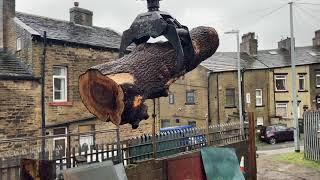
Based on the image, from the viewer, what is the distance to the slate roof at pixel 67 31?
1823cm

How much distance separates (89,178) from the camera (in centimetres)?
592

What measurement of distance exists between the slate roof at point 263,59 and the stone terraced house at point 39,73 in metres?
17.2

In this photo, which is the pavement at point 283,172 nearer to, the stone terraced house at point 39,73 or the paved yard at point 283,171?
the paved yard at point 283,171

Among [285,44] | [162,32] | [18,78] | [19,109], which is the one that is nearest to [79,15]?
[18,78]

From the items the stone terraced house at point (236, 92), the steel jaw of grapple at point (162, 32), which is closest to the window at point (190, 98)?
the stone terraced house at point (236, 92)

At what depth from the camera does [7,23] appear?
18.8m

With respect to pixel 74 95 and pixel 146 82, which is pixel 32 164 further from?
pixel 74 95

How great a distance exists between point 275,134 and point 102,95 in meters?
29.3

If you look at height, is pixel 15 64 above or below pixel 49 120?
above

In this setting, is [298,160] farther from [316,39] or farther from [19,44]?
[316,39]

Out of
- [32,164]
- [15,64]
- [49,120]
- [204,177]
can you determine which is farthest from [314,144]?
[32,164]

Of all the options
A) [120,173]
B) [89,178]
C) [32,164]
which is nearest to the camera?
[32,164]

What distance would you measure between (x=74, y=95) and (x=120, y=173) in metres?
12.3

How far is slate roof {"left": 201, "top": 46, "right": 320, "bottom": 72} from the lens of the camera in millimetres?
35906
